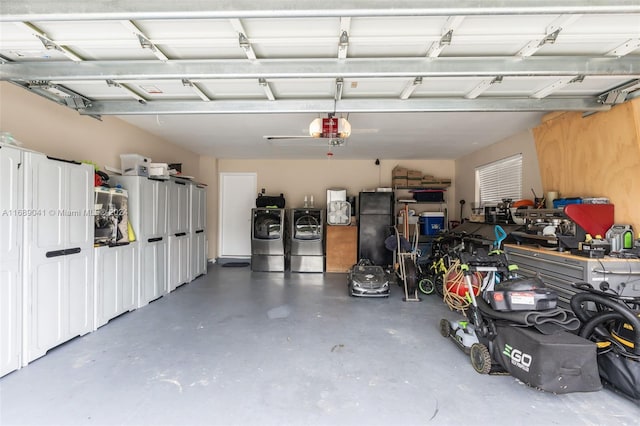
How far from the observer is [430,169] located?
7.33 meters

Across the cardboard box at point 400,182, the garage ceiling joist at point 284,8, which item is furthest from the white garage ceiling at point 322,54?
the cardboard box at point 400,182

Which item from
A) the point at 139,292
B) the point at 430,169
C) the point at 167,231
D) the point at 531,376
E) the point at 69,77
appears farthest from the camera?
the point at 430,169

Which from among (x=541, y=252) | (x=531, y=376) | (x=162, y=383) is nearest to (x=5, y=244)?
(x=162, y=383)

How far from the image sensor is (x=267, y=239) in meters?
6.38

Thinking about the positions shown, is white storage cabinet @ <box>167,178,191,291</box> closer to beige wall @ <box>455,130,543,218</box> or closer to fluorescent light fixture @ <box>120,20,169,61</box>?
fluorescent light fixture @ <box>120,20,169,61</box>

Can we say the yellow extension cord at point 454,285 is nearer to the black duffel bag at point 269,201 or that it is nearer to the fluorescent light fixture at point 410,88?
the fluorescent light fixture at point 410,88

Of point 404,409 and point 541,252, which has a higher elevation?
point 541,252

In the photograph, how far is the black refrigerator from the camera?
654cm

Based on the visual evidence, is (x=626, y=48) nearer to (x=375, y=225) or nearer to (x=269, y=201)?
(x=375, y=225)

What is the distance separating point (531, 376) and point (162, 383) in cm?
261

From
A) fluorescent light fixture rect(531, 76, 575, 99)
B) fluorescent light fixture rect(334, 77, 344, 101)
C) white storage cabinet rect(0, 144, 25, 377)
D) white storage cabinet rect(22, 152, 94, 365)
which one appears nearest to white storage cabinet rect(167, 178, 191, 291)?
white storage cabinet rect(22, 152, 94, 365)

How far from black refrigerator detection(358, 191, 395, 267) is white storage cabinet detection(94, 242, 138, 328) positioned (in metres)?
4.34

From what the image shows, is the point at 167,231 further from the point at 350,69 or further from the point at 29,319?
the point at 350,69

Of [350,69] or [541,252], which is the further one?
[541,252]
